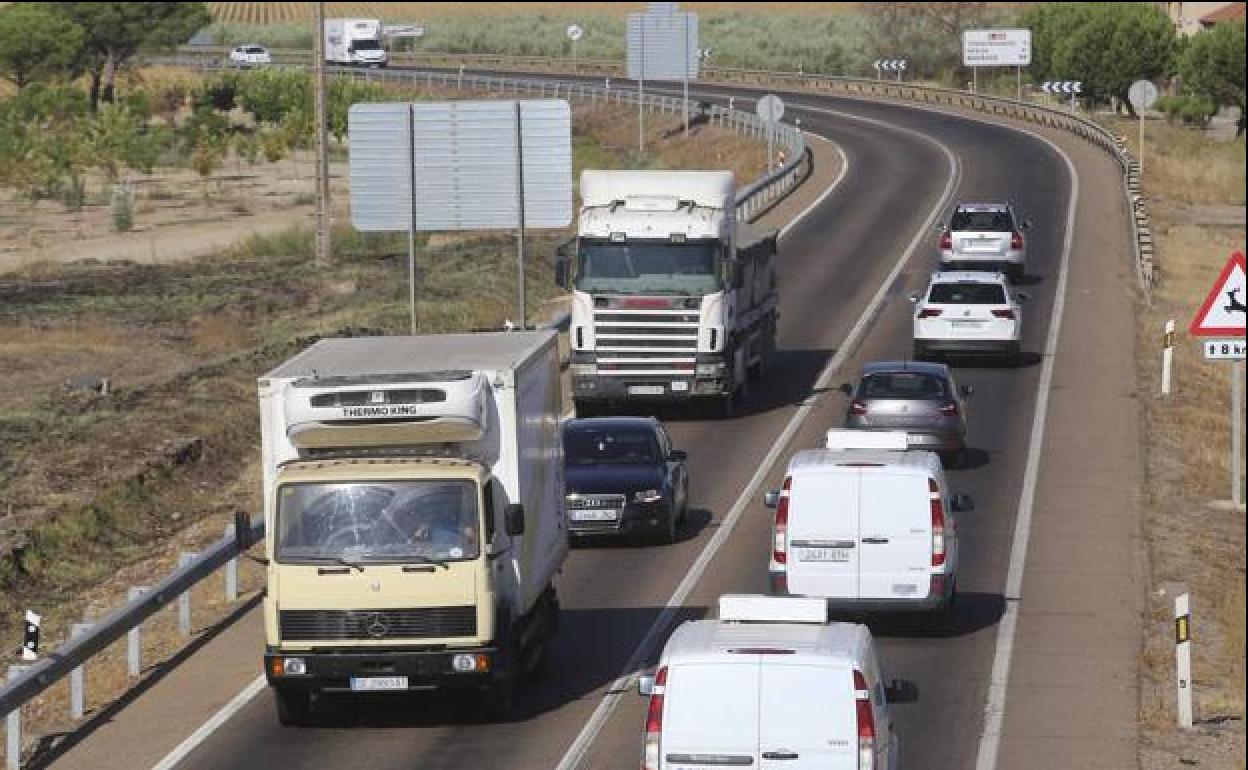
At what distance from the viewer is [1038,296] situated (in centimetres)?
5384

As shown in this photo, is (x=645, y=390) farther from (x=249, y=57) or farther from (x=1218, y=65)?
(x=249, y=57)

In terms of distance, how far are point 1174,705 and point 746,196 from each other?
44.0m

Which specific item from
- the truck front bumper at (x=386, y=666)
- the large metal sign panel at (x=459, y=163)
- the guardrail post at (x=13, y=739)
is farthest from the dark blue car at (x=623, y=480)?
the guardrail post at (x=13, y=739)

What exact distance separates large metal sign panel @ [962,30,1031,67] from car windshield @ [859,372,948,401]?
82.7m

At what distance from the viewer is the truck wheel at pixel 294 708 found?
20.9 meters

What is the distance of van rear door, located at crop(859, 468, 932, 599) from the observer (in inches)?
925

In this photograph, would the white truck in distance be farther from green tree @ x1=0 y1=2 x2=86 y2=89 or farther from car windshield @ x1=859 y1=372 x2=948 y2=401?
car windshield @ x1=859 y1=372 x2=948 y2=401

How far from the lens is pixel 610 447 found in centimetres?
3048

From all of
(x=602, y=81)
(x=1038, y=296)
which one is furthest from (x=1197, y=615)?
(x=602, y=81)

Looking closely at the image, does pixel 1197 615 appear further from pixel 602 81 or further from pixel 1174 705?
pixel 602 81

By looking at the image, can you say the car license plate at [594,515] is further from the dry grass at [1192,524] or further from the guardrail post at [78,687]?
the guardrail post at [78,687]

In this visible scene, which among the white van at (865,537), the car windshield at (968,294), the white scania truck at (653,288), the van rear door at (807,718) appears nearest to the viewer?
the van rear door at (807,718)

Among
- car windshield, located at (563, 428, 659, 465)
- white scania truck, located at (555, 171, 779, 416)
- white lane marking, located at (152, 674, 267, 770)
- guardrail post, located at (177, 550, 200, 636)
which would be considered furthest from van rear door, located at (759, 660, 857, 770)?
white scania truck, located at (555, 171, 779, 416)

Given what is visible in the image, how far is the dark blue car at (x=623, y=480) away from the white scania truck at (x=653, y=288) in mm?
7603
